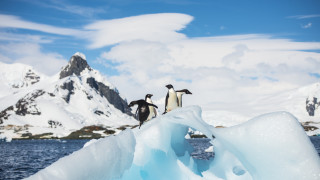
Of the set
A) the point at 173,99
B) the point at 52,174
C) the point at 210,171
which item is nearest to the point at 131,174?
Result: the point at 210,171

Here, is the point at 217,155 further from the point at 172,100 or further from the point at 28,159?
the point at 28,159

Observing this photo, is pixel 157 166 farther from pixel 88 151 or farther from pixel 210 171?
pixel 88 151

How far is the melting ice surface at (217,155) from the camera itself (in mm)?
7770

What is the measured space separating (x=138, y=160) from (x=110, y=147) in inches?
68.6

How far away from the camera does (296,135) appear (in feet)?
26.7

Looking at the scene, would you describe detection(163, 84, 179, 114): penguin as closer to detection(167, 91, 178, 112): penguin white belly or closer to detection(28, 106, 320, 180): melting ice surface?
detection(167, 91, 178, 112): penguin white belly

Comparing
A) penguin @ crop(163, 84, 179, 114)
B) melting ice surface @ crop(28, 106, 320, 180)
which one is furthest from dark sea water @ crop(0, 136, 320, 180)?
melting ice surface @ crop(28, 106, 320, 180)

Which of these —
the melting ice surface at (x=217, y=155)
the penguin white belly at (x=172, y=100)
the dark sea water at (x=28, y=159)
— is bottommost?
the dark sea water at (x=28, y=159)

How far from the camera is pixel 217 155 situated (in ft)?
34.6

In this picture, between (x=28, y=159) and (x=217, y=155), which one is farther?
(x=28, y=159)

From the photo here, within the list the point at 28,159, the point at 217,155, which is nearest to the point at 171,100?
the point at 217,155

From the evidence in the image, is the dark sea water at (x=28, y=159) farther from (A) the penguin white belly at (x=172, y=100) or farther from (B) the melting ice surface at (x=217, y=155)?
(B) the melting ice surface at (x=217, y=155)

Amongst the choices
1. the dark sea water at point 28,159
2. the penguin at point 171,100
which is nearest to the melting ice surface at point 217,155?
the penguin at point 171,100

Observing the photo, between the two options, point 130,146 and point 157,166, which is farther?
point 157,166
